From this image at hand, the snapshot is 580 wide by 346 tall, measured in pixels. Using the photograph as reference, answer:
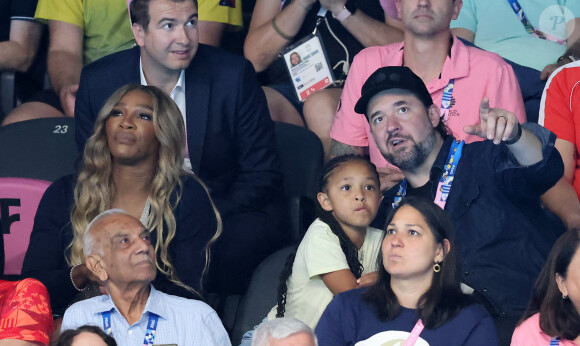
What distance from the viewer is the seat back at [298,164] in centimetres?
466

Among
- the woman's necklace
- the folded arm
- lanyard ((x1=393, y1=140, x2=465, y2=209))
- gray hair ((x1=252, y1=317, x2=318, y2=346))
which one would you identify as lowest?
gray hair ((x1=252, y1=317, x2=318, y2=346))

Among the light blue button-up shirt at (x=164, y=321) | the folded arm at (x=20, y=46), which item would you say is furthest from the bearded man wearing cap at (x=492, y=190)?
the folded arm at (x=20, y=46)

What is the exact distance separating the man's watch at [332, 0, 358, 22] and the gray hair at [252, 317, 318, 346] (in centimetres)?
216

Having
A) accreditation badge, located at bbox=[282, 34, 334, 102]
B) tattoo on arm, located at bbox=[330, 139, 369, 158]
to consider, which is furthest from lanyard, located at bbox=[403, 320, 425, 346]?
accreditation badge, located at bbox=[282, 34, 334, 102]

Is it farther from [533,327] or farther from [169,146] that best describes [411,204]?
[169,146]

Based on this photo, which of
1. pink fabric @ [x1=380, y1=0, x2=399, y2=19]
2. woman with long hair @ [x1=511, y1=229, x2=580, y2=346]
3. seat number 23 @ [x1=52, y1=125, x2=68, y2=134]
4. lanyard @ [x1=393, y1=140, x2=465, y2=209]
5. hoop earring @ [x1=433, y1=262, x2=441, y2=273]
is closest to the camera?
woman with long hair @ [x1=511, y1=229, x2=580, y2=346]

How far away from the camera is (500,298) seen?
12.3 ft

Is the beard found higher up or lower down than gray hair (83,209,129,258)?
higher up

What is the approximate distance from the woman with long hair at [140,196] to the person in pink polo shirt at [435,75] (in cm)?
77

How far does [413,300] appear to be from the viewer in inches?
137

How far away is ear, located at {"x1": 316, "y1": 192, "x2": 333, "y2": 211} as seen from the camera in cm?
398

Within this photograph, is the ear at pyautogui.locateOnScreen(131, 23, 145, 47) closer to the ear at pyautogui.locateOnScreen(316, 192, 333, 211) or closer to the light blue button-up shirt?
the ear at pyautogui.locateOnScreen(316, 192, 333, 211)

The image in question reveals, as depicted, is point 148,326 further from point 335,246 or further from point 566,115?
point 566,115

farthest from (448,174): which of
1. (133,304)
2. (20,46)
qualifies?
(20,46)
